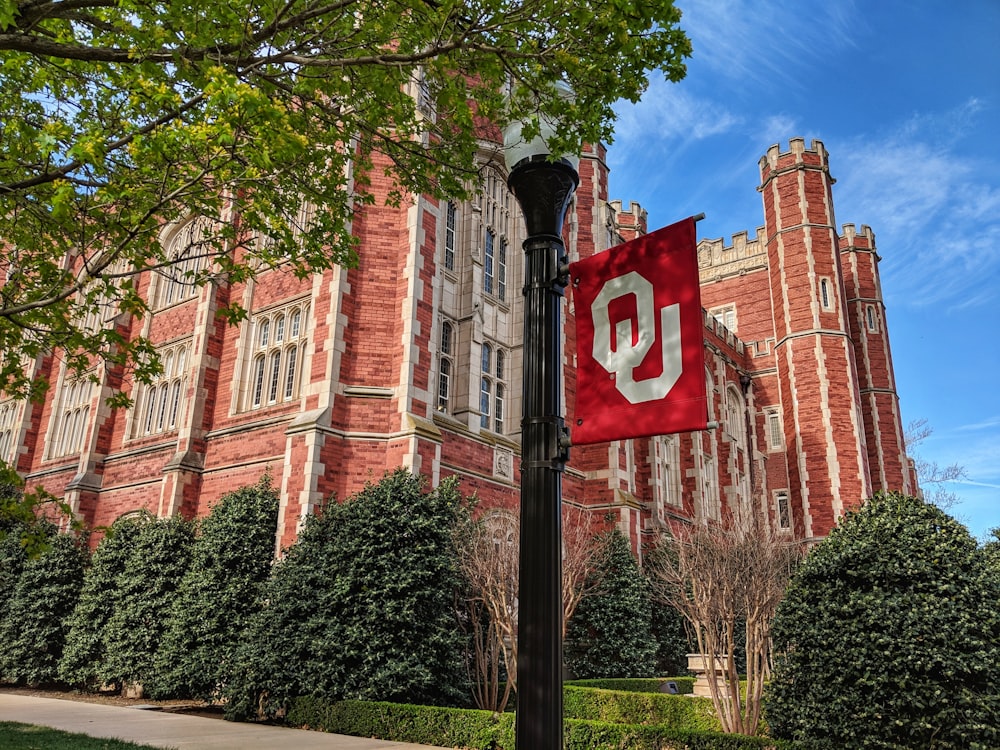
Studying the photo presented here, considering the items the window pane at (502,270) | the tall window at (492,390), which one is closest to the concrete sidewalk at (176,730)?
the tall window at (492,390)

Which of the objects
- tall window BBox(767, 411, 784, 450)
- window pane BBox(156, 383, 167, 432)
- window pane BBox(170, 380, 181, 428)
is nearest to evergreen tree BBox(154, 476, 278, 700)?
window pane BBox(170, 380, 181, 428)

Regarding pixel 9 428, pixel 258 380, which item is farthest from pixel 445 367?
pixel 9 428

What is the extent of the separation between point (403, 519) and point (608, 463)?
8934 mm

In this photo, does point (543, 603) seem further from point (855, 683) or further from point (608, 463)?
point (608, 463)

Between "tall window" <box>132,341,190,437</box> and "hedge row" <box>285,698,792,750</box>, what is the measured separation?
419 inches

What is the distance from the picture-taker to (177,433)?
18.8m

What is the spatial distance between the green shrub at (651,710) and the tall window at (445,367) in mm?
6671

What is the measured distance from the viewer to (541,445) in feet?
9.85

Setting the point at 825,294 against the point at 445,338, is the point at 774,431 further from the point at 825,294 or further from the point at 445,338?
the point at 445,338

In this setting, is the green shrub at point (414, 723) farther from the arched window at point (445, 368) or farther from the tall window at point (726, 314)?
the tall window at point (726, 314)

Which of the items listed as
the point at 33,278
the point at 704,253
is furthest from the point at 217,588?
the point at 704,253

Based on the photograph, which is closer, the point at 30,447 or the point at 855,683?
the point at 855,683

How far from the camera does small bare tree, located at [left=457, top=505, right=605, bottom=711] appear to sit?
39.3 ft

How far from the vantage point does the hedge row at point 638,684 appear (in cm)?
1506
